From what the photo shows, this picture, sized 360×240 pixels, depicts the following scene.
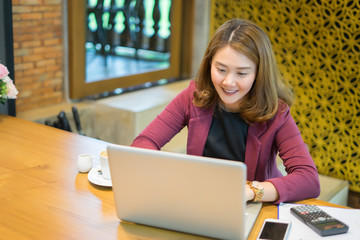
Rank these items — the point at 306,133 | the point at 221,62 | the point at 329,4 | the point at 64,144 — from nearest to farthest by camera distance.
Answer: the point at 221,62
the point at 64,144
the point at 329,4
the point at 306,133

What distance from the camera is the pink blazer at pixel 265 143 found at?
1666 mm

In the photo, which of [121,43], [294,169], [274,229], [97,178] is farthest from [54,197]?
[121,43]

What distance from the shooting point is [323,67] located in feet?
11.5

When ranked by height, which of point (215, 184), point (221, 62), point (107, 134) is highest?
point (221, 62)

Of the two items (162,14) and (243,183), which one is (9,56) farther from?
(162,14)

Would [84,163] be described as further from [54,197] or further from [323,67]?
[323,67]

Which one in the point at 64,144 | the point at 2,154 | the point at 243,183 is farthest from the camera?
the point at 64,144

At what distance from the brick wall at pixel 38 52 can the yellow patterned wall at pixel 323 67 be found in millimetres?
1436

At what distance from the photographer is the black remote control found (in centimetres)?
142

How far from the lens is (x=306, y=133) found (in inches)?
146

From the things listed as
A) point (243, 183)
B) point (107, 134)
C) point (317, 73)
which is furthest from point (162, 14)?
point (243, 183)

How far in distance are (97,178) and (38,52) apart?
2.02 meters

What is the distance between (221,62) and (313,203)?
584 millimetres

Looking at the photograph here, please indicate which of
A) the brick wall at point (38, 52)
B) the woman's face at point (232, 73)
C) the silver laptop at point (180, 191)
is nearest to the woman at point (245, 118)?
the woman's face at point (232, 73)
